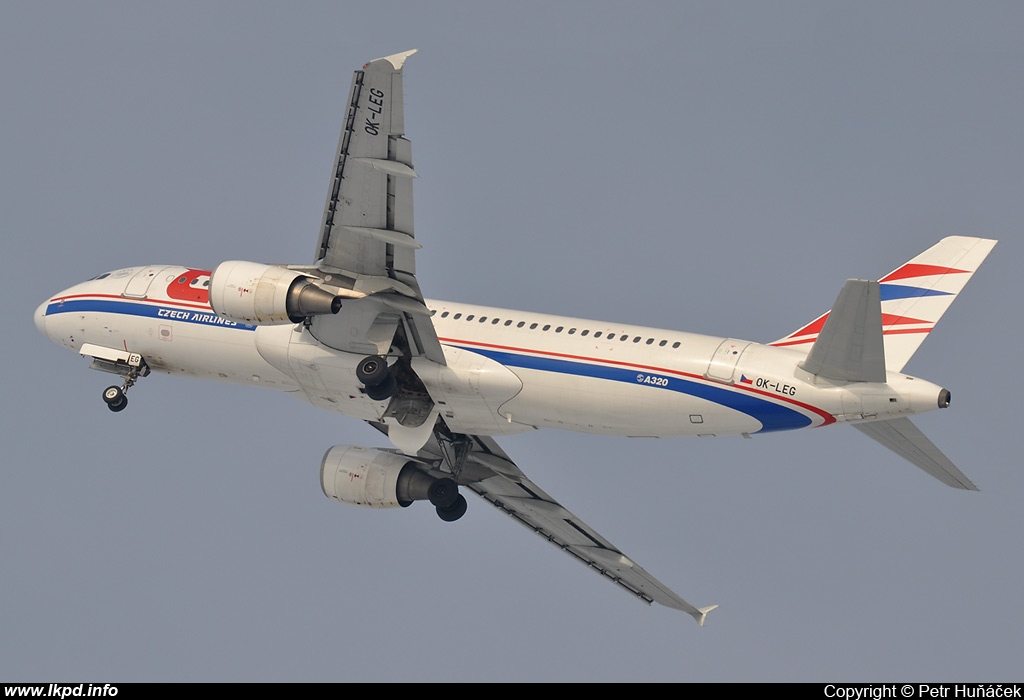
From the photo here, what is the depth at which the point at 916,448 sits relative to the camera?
36188 millimetres

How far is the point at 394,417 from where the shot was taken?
4128 centimetres

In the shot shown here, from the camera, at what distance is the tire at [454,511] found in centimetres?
4431

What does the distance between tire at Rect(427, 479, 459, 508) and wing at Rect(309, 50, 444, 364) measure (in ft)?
18.6

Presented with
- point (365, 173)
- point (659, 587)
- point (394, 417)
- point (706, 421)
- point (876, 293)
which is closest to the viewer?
point (876, 293)

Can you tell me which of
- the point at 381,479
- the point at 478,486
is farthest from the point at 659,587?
the point at 381,479

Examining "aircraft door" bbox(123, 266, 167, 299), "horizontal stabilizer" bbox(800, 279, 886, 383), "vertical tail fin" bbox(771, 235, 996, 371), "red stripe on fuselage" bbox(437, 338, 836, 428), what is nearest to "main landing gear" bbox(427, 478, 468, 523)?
"red stripe on fuselage" bbox(437, 338, 836, 428)

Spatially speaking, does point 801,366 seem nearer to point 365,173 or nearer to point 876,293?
point 876,293

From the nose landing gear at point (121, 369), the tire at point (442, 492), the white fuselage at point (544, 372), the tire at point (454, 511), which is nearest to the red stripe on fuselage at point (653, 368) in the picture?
the white fuselage at point (544, 372)

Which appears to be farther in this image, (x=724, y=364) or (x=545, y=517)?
(x=545, y=517)

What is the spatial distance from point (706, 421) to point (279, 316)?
11.0 metres

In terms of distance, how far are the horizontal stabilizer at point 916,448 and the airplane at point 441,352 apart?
4 centimetres

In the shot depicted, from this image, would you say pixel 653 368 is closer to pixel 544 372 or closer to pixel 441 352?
pixel 544 372

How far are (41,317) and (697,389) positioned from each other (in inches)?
860

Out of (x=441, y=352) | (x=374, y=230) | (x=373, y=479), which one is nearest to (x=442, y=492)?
(x=373, y=479)
